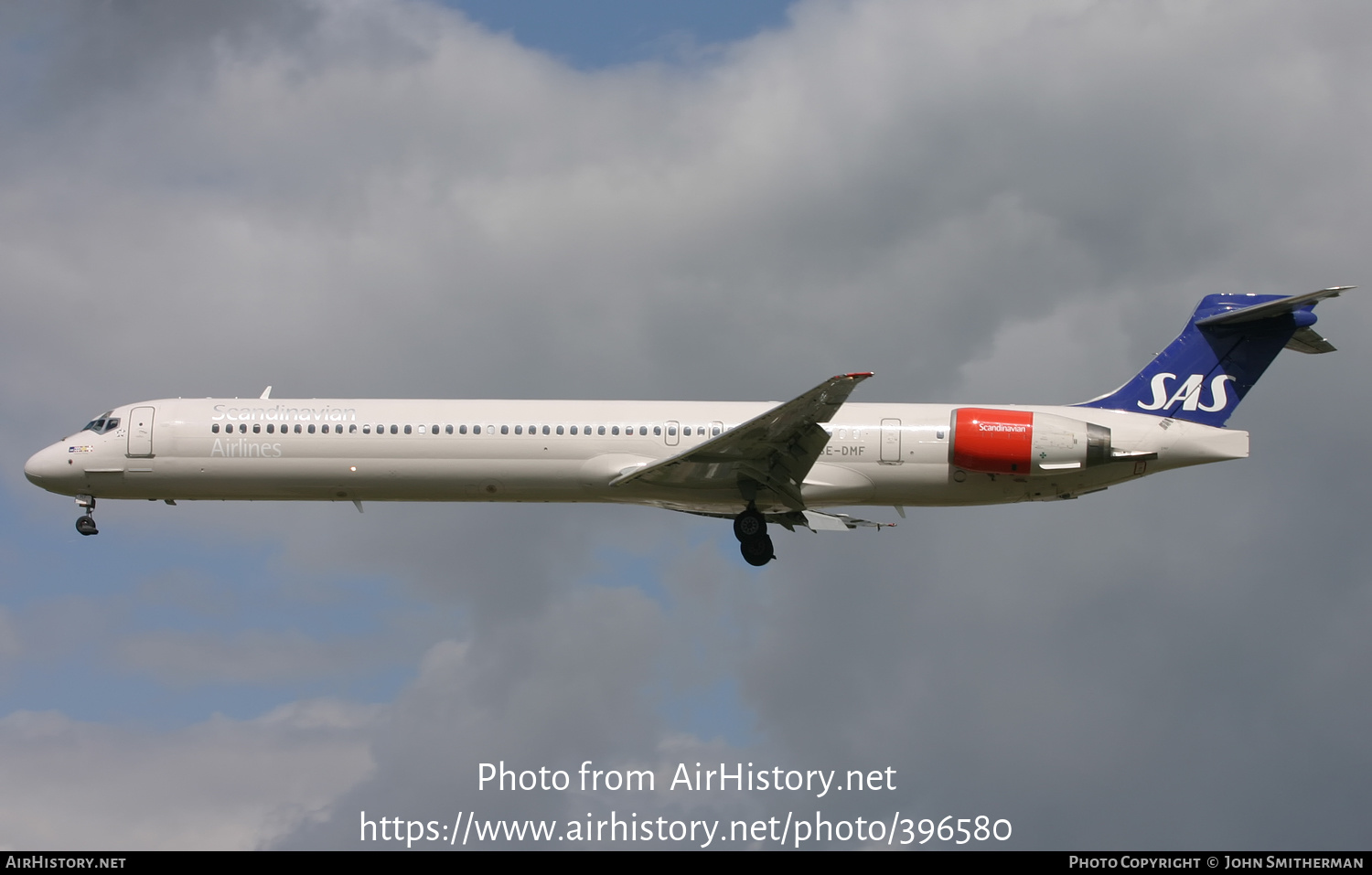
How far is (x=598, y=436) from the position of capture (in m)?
29.9

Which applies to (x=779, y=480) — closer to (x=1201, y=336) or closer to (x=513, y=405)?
(x=513, y=405)

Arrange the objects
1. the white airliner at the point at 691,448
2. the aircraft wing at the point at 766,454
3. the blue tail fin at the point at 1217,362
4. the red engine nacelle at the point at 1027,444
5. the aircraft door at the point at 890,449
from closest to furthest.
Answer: the aircraft wing at the point at 766,454
the red engine nacelle at the point at 1027,444
the white airliner at the point at 691,448
the aircraft door at the point at 890,449
the blue tail fin at the point at 1217,362

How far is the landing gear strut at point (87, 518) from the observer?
3131cm

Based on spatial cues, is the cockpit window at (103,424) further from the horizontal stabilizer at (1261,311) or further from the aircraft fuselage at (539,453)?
the horizontal stabilizer at (1261,311)

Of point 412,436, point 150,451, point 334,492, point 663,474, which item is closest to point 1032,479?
point 663,474

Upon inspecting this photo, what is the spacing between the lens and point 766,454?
2911 cm

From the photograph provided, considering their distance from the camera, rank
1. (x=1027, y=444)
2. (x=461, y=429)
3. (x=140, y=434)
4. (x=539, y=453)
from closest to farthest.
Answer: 1. (x=1027, y=444)
2. (x=539, y=453)
3. (x=461, y=429)
4. (x=140, y=434)

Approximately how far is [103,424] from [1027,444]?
2119 centimetres

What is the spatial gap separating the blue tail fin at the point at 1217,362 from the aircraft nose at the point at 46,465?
24.3 metres

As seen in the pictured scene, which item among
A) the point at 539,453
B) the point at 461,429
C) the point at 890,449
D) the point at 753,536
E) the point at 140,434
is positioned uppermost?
the point at 140,434

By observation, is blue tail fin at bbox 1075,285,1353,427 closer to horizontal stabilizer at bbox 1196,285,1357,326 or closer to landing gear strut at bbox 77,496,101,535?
horizontal stabilizer at bbox 1196,285,1357,326

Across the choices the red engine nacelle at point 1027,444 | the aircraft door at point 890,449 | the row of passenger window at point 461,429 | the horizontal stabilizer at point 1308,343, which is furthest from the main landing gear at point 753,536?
the horizontal stabilizer at point 1308,343

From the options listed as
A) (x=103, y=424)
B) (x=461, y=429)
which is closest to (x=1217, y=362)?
(x=461, y=429)

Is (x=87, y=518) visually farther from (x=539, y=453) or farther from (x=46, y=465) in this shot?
(x=539, y=453)
